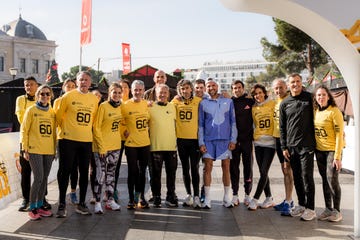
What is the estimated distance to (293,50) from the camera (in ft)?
100

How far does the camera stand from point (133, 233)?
5910 millimetres

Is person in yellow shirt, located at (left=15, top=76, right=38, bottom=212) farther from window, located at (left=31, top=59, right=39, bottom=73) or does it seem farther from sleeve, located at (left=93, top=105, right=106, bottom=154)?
window, located at (left=31, top=59, right=39, bottom=73)

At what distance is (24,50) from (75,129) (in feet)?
304

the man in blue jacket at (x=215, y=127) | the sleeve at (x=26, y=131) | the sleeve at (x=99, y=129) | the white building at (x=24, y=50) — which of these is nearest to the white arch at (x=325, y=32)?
the man in blue jacket at (x=215, y=127)

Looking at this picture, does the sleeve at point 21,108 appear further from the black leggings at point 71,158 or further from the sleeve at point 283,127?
the sleeve at point 283,127

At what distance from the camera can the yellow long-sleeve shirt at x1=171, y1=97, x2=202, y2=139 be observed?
7348 mm

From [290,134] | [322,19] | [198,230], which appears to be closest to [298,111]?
[290,134]

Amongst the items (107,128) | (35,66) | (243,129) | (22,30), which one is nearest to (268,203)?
(243,129)

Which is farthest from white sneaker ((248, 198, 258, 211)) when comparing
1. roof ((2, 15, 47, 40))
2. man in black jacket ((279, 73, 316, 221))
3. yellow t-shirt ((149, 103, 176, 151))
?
roof ((2, 15, 47, 40))

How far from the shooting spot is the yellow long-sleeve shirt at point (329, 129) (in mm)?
6332

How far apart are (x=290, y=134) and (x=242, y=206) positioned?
1.59 m

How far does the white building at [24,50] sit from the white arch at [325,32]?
87695mm

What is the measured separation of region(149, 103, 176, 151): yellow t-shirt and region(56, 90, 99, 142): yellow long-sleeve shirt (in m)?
1.02

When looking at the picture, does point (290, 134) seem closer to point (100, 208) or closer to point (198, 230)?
point (198, 230)
